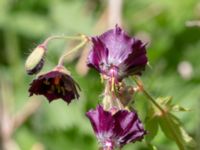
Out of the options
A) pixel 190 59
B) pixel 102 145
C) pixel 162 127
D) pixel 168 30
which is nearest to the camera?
pixel 102 145

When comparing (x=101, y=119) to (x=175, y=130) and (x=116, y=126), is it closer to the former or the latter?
(x=116, y=126)

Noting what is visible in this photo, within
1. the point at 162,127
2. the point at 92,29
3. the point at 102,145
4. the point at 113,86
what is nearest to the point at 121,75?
the point at 113,86

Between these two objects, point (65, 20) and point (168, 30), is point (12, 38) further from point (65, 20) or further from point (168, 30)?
point (168, 30)

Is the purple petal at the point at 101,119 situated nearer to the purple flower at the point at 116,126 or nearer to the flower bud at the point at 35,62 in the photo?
the purple flower at the point at 116,126

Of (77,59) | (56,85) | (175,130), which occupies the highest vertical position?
(77,59)

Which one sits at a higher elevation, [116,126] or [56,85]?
[56,85]

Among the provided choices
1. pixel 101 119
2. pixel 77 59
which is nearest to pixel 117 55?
pixel 101 119

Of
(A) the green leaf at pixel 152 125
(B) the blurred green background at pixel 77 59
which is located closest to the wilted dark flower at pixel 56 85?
(A) the green leaf at pixel 152 125
